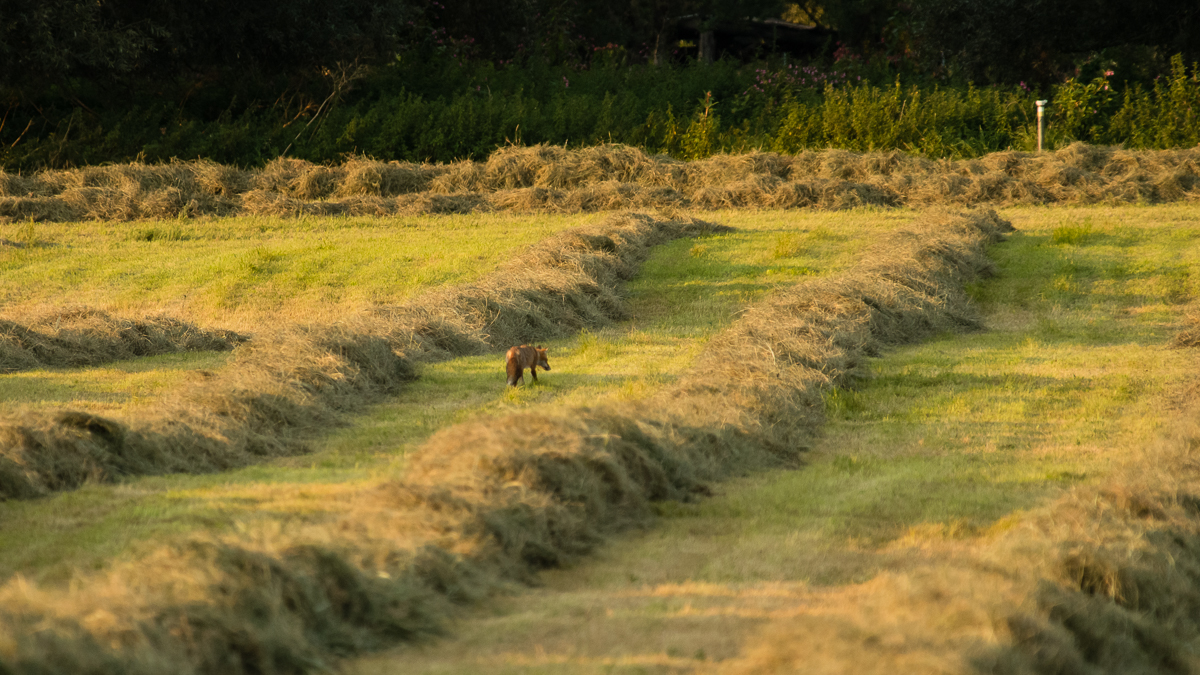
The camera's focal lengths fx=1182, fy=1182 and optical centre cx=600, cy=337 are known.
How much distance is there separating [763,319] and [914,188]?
858 centimetres

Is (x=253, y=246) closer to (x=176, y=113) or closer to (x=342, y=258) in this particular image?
(x=342, y=258)

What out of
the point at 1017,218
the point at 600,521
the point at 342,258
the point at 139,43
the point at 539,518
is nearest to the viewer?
the point at 539,518

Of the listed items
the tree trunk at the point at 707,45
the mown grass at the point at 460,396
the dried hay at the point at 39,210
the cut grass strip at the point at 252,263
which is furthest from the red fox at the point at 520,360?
the tree trunk at the point at 707,45

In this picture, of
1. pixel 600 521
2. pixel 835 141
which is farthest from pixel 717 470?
pixel 835 141

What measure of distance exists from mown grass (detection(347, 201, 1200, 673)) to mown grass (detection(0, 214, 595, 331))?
6.32 meters

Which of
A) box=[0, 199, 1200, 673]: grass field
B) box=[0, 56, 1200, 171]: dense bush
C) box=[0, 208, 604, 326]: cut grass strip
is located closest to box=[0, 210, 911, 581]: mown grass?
box=[0, 199, 1200, 673]: grass field

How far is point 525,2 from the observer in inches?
1184

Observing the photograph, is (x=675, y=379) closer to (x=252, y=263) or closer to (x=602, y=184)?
(x=252, y=263)

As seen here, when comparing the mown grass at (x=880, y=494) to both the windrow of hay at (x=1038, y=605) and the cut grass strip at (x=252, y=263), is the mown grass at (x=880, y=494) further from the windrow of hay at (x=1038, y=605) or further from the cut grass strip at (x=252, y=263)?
the cut grass strip at (x=252, y=263)

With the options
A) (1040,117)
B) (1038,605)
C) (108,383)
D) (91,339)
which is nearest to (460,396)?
(108,383)

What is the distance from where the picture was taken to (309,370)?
8.78 metres

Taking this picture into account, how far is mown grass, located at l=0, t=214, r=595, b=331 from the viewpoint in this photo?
13.5 meters

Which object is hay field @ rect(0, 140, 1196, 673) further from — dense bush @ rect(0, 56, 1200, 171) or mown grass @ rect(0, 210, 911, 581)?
dense bush @ rect(0, 56, 1200, 171)

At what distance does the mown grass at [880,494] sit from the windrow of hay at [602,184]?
5.06m
